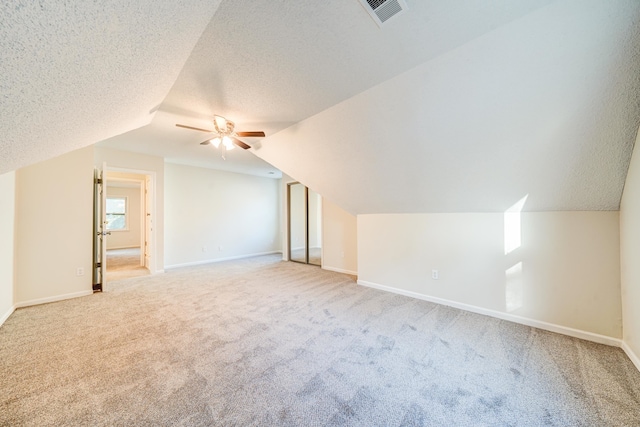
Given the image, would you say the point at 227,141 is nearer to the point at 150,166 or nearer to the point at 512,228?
the point at 150,166

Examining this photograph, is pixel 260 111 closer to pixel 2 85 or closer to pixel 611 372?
pixel 2 85

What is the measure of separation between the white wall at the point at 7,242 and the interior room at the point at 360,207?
0.04 meters

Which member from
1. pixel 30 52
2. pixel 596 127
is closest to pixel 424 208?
pixel 596 127

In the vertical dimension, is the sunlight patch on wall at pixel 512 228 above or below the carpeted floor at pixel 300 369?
above

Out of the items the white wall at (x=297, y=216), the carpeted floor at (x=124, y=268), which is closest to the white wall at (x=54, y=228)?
the carpeted floor at (x=124, y=268)

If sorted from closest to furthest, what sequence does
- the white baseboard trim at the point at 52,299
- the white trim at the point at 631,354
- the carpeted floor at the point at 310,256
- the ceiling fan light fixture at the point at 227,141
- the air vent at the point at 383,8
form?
the air vent at the point at 383,8 → the white trim at the point at 631,354 → the ceiling fan light fixture at the point at 227,141 → the white baseboard trim at the point at 52,299 → the carpeted floor at the point at 310,256

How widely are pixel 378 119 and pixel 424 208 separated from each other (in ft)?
4.96

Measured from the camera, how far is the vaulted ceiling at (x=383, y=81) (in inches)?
40.1

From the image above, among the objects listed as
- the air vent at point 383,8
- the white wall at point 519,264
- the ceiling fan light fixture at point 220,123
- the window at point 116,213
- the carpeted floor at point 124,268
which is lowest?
the carpeted floor at point 124,268

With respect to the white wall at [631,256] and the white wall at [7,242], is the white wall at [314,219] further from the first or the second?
the white wall at [631,256]

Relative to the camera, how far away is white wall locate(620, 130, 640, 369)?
5.77 feet

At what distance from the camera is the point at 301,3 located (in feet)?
4.24

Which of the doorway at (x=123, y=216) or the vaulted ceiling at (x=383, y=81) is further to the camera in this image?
the doorway at (x=123, y=216)

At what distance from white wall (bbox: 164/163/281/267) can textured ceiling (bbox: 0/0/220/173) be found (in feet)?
12.5
